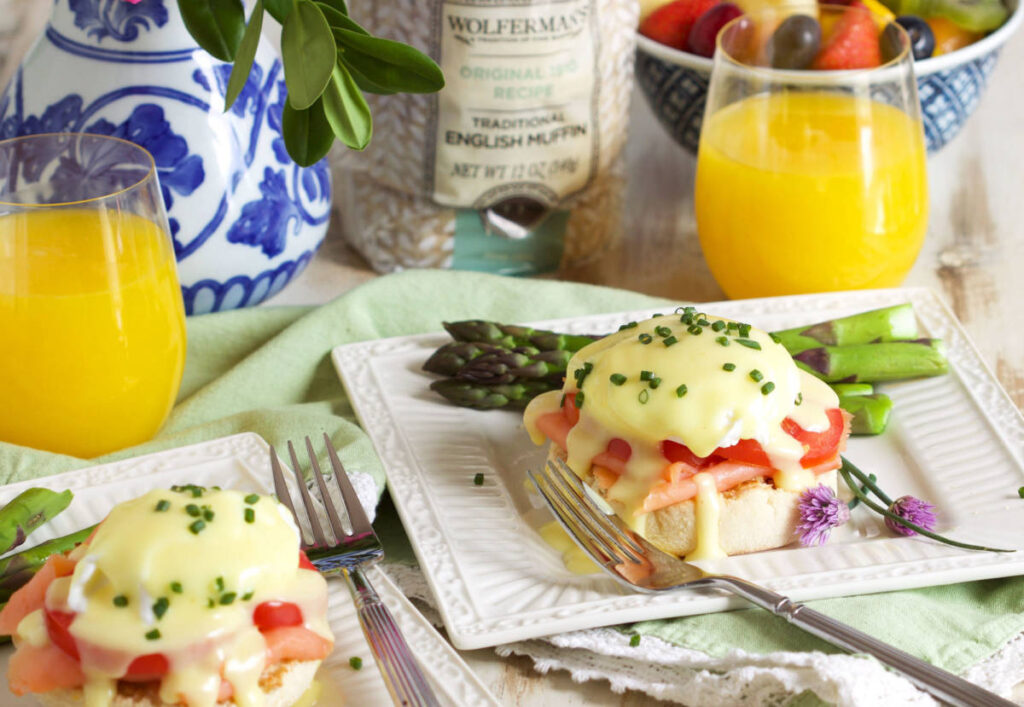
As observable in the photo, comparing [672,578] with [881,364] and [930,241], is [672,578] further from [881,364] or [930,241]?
[930,241]

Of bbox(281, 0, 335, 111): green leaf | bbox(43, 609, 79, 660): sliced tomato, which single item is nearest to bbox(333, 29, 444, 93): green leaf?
bbox(281, 0, 335, 111): green leaf

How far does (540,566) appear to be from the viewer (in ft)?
6.55

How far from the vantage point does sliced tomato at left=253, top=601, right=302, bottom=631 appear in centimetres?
159

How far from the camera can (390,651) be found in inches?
64.6

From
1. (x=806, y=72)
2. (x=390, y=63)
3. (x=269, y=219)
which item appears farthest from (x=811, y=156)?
(x=269, y=219)

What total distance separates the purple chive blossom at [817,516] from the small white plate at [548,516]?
0.14 feet

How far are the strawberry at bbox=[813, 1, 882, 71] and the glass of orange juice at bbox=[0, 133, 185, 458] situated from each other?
66.5 inches

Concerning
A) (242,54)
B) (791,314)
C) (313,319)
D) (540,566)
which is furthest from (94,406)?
(791,314)

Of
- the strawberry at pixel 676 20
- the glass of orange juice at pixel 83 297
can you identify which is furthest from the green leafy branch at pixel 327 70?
the strawberry at pixel 676 20

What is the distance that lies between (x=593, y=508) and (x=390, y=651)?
19.0 inches

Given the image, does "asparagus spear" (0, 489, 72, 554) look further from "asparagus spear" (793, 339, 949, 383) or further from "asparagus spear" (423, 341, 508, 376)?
"asparagus spear" (793, 339, 949, 383)

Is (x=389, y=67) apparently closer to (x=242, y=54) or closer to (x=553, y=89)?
(x=242, y=54)

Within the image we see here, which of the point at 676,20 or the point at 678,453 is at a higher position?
the point at 676,20

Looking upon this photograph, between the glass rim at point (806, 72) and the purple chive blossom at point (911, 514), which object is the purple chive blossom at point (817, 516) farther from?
the glass rim at point (806, 72)
